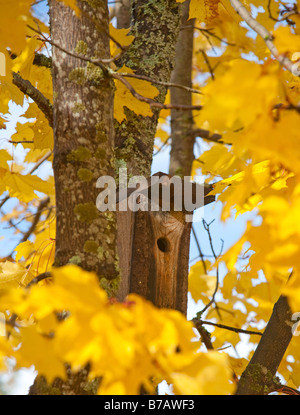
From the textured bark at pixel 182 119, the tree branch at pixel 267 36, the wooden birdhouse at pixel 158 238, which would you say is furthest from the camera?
the textured bark at pixel 182 119

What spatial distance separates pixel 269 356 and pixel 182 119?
2.17 metres

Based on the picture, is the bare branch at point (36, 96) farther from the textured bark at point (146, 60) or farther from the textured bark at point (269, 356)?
the textured bark at point (269, 356)

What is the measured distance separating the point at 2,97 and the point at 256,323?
214 centimetres

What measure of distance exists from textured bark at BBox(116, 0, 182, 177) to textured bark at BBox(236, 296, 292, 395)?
78 cm

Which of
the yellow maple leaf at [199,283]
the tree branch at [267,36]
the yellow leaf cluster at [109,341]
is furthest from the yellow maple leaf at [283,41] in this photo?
the yellow maple leaf at [199,283]

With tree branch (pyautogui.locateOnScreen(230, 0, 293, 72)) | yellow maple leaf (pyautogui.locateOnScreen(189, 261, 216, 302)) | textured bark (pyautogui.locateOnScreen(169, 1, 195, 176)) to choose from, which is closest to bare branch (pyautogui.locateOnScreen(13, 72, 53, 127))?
tree branch (pyautogui.locateOnScreen(230, 0, 293, 72))

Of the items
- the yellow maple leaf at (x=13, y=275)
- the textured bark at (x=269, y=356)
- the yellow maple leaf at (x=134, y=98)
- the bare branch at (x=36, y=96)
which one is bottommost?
the textured bark at (x=269, y=356)

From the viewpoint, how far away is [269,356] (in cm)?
177

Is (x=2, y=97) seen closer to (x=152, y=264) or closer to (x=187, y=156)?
(x=152, y=264)

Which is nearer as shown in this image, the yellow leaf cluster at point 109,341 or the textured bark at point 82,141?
the yellow leaf cluster at point 109,341

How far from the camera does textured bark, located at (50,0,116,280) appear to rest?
1.29 m

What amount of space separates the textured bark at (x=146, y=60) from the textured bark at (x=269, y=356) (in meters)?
0.78

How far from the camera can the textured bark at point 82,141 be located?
129 centimetres

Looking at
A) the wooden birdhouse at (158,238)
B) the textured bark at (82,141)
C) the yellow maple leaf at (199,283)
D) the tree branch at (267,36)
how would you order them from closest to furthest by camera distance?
the tree branch at (267,36)
the textured bark at (82,141)
the wooden birdhouse at (158,238)
the yellow maple leaf at (199,283)
